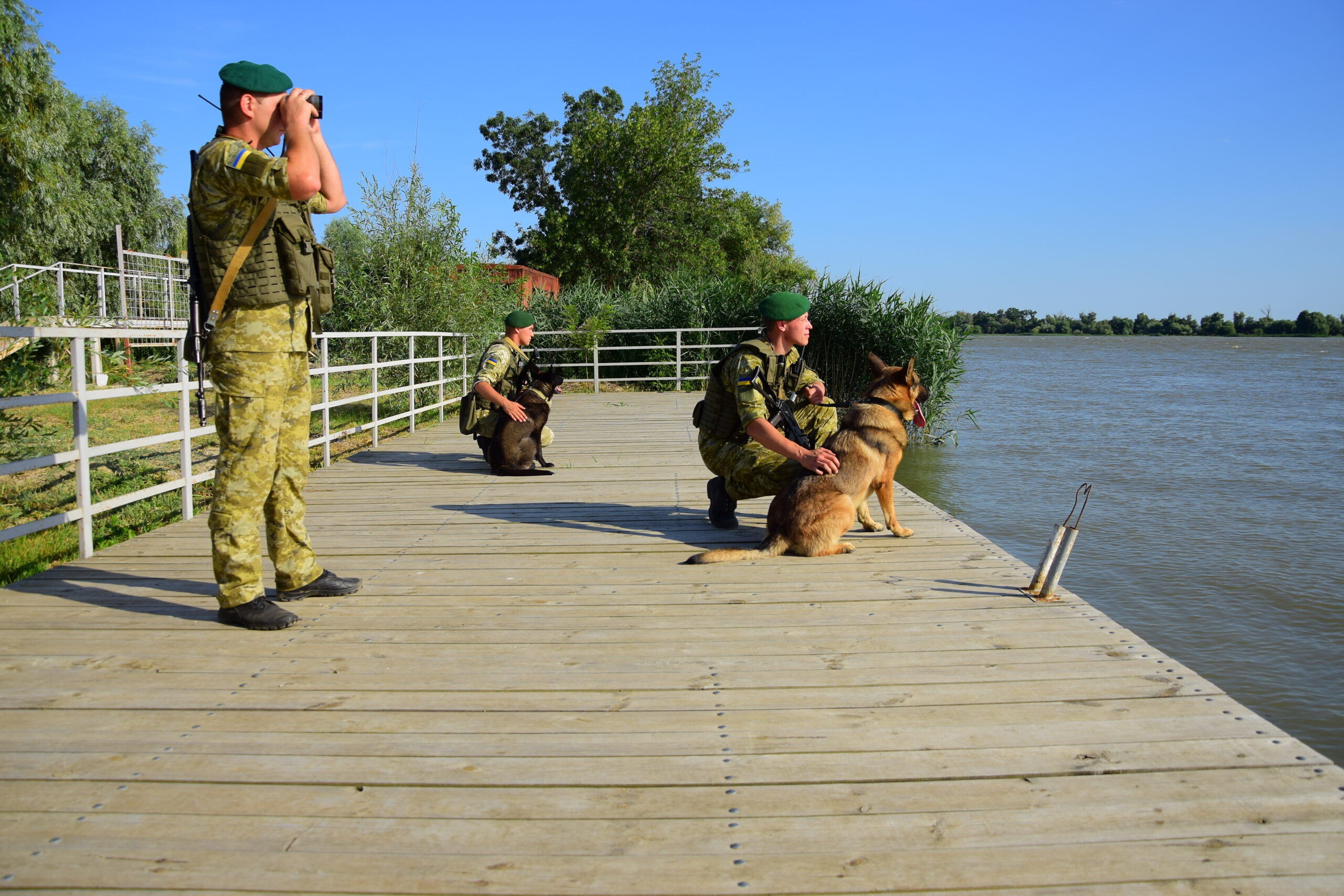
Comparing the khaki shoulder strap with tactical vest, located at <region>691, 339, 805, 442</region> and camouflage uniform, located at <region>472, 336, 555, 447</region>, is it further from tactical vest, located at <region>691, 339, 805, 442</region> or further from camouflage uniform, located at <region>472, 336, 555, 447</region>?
camouflage uniform, located at <region>472, 336, 555, 447</region>

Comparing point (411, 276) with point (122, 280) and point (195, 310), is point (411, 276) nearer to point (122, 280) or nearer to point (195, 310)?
point (122, 280)

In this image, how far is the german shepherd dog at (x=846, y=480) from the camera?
434 cm

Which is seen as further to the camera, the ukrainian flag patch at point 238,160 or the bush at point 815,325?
the bush at point 815,325

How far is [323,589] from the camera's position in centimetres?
379

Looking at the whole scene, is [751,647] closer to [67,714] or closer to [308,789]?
[308,789]

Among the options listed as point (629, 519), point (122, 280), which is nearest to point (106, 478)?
point (629, 519)

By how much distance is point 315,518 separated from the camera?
5.70m

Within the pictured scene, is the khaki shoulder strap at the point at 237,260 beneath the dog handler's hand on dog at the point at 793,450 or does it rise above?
above

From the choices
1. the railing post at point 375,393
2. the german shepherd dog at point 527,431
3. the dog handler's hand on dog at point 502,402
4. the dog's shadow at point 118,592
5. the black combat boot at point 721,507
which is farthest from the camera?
the railing post at point 375,393

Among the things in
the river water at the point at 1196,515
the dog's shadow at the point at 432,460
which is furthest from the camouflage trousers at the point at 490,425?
the river water at the point at 1196,515

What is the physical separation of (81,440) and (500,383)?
10.4 feet

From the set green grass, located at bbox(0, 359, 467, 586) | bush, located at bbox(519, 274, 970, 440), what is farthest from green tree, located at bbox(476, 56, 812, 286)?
green grass, located at bbox(0, 359, 467, 586)

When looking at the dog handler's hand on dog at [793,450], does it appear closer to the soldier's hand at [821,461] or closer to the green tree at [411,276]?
the soldier's hand at [821,461]

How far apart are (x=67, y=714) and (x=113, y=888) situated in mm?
1064
